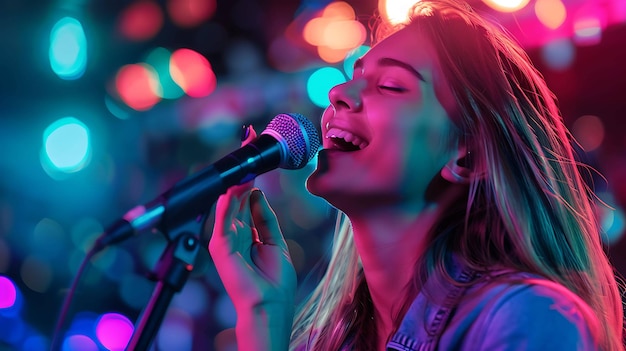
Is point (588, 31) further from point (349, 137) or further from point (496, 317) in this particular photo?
point (496, 317)

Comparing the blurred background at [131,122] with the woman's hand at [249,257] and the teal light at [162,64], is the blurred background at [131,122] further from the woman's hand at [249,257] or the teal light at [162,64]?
the woman's hand at [249,257]

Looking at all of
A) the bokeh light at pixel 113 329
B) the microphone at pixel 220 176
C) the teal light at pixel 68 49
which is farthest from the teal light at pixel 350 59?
the microphone at pixel 220 176

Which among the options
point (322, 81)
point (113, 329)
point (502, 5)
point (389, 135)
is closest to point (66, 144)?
point (113, 329)

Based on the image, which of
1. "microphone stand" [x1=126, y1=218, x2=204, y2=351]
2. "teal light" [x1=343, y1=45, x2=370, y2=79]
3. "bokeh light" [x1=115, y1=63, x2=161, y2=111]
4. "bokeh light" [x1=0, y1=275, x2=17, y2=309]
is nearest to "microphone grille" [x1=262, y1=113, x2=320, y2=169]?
"microphone stand" [x1=126, y1=218, x2=204, y2=351]

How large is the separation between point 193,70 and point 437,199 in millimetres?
2334

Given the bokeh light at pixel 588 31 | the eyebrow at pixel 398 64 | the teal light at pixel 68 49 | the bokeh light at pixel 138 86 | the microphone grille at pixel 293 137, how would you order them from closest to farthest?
the microphone grille at pixel 293 137
the eyebrow at pixel 398 64
the bokeh light at pixel 588 31
the teal light at pixel 68 49
the bokeh light at pixel 138 86

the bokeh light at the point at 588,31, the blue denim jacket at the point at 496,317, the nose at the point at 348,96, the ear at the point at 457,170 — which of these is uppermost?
the bokeh light at the point at 588,31

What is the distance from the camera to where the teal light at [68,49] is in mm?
3326

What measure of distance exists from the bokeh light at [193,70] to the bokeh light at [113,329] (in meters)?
1.34

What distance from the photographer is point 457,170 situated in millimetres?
1511

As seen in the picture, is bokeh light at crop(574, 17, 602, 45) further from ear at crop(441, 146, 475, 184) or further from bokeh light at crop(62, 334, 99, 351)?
bokeh light at crop(62, 334, 99, 351)

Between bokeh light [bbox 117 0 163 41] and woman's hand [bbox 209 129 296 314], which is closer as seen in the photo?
woman's hand [bbox 209 129 296 314]

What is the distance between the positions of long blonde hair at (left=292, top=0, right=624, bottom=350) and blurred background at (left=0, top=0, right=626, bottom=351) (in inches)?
66.3

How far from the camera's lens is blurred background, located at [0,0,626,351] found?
3336 millimetres
